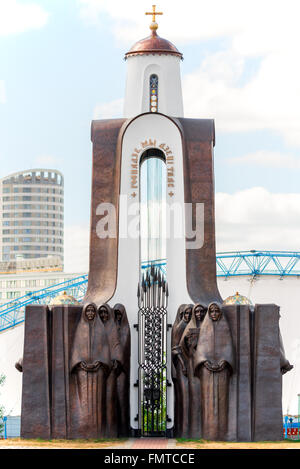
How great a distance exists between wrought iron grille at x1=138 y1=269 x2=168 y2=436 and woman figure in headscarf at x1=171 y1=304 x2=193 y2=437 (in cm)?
24

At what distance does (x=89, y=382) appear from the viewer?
76.2 feet

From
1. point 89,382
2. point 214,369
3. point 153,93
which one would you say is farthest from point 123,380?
point 153,93

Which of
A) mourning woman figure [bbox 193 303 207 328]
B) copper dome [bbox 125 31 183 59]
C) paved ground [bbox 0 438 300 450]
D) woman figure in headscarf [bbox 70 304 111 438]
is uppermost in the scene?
copper dome [bbox 125 31 183 59]

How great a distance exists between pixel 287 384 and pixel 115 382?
69.8 ft

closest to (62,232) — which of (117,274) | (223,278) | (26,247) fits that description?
(26,247)

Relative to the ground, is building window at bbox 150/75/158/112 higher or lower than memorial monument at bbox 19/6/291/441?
higher

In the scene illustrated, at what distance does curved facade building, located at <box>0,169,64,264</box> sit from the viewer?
333 ft

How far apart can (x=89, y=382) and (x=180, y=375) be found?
196 centimetres

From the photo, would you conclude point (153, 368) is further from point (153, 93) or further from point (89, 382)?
point (153, 93)

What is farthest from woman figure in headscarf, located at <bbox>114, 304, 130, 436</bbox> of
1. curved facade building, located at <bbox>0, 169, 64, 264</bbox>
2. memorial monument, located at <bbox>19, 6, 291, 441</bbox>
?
curved facade building, located at <bbox>0, 169, 64, 264</bbox>

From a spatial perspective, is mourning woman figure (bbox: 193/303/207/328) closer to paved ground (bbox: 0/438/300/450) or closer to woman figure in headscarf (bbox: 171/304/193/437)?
woman figure in headscarf (bbox: 171/304/193/437)

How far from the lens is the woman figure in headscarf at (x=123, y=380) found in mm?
23984

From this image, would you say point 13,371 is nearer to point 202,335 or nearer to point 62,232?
point 202,335

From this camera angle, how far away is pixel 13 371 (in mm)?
44375
